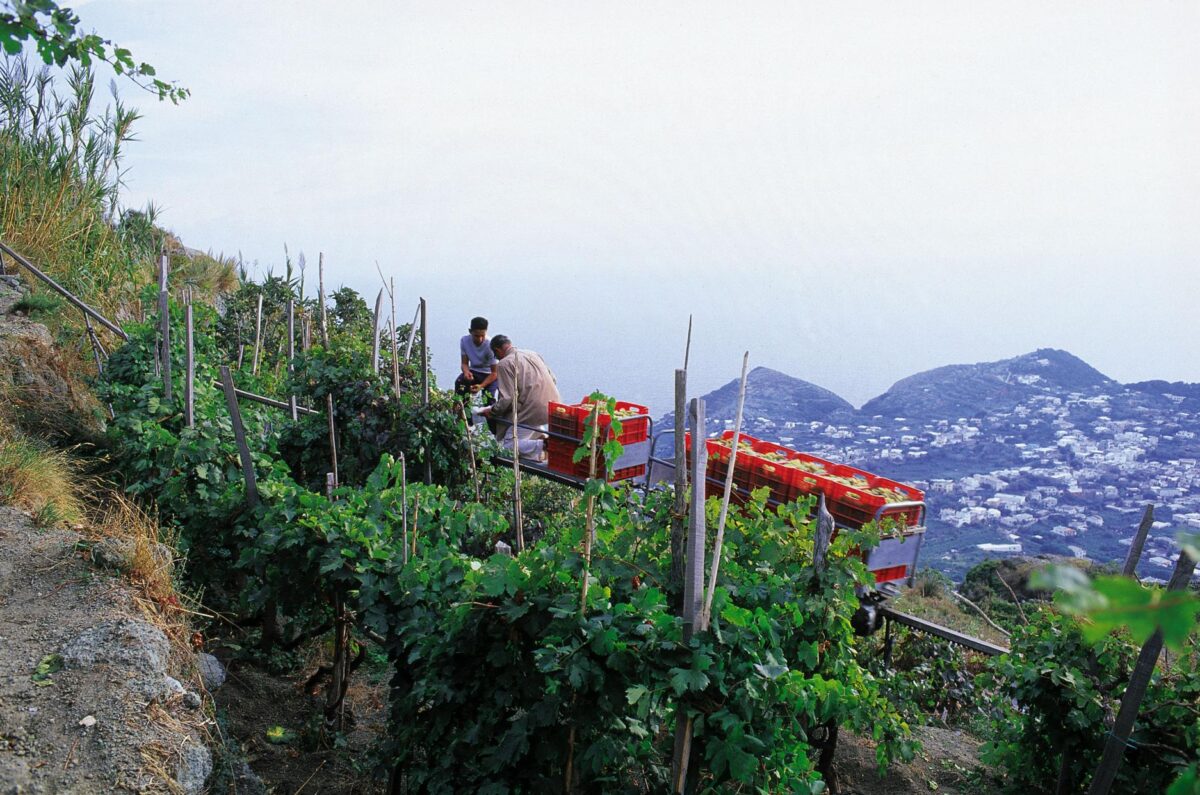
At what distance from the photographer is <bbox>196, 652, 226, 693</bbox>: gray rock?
182 inches

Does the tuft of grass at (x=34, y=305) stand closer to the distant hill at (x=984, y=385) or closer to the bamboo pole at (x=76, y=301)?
the bamboo pole at (x=76, y=301)

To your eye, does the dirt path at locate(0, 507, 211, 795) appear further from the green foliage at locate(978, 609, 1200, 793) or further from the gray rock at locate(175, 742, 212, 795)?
the green foliage at locate(978, 609, 1200, 793)

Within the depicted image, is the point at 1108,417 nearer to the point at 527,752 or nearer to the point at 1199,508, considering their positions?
the point at 1199,508

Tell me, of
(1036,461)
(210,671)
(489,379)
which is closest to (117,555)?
(210,671)

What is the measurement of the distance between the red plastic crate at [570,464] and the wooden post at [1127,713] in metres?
5.02

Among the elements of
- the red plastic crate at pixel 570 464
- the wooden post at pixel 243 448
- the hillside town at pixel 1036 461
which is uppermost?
the wooden post at pixel 243 448

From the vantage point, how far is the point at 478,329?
9789mm

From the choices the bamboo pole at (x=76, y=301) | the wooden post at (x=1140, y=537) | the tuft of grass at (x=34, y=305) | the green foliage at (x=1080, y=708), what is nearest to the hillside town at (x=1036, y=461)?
the green foliage at (x=1080, y=708)

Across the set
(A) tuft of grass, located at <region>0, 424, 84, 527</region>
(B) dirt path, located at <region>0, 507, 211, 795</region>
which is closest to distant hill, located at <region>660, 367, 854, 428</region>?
(A) tuft of grass, located at <region>0, 424, 84, 527</region>

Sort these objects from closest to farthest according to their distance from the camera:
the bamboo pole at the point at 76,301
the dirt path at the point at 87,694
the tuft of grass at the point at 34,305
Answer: the dirt path at the point at 87,694 < the bamboo pole at the point at 76,301 < the tuft of grass at the point at 34,305

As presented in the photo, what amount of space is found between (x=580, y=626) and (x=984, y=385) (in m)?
25.3

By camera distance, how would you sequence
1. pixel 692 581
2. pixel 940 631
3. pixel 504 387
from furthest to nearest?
1. pixel 504 387
2. pixel 940 631
3. pixel 692 581

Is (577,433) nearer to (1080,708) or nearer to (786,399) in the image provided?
(1080,708)

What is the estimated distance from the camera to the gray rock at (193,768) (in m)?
3.66
